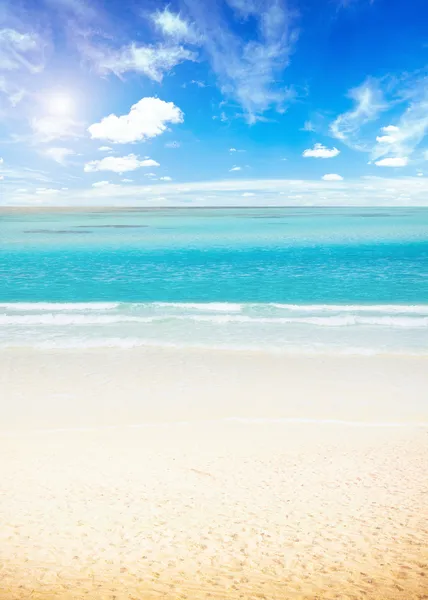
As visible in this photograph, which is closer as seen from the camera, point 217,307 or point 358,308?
point 358,308

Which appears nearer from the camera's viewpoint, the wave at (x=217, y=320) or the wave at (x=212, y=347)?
the wave at (x=212, y=347)

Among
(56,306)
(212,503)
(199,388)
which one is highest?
(212,503)

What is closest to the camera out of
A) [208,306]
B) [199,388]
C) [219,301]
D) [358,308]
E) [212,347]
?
[199,388]

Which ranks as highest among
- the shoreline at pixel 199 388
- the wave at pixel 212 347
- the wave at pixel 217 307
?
the wave at pixel 217 307

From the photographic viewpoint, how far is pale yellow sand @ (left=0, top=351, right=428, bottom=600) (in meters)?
5.69

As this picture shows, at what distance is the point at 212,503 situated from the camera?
732 centimetres

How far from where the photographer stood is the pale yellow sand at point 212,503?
569cm

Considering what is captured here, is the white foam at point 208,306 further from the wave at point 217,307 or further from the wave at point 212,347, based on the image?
the wave at point 212,347

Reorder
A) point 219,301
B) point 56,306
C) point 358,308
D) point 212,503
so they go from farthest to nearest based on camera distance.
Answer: point 219,301, point 56,306, point 358,308, point 212,503

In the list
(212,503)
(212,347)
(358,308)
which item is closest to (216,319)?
(212,347)

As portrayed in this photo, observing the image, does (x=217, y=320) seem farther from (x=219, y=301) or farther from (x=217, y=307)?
(x=219, y=301)

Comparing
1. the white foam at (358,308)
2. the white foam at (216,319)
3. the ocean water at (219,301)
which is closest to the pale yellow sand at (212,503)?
the ocean water at (219,301)

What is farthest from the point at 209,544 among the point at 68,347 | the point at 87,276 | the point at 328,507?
the point at 87,276

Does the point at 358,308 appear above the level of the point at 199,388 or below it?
A: above
